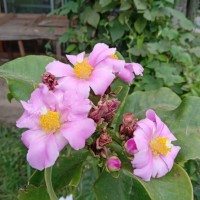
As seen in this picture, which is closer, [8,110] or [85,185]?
[85,185]

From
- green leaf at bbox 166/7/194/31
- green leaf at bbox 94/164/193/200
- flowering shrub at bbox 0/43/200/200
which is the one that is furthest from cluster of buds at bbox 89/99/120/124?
green leaf at bbox 166/7/194/31

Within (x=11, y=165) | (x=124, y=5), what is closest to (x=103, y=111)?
(x=124, y=5)

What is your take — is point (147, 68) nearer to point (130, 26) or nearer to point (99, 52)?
point (130, 26)

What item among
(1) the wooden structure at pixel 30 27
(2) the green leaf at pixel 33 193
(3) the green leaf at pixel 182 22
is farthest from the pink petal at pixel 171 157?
(1) the wooden structure at pixel 30 27

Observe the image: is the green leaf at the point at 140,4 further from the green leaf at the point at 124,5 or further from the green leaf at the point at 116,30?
the green leaf at the point at 116,30

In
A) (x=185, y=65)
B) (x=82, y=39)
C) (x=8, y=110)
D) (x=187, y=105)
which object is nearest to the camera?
(x=187, y=105)

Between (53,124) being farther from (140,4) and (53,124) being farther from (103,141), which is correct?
(140,4)

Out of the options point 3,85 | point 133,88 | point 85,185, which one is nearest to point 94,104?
point 85,185
